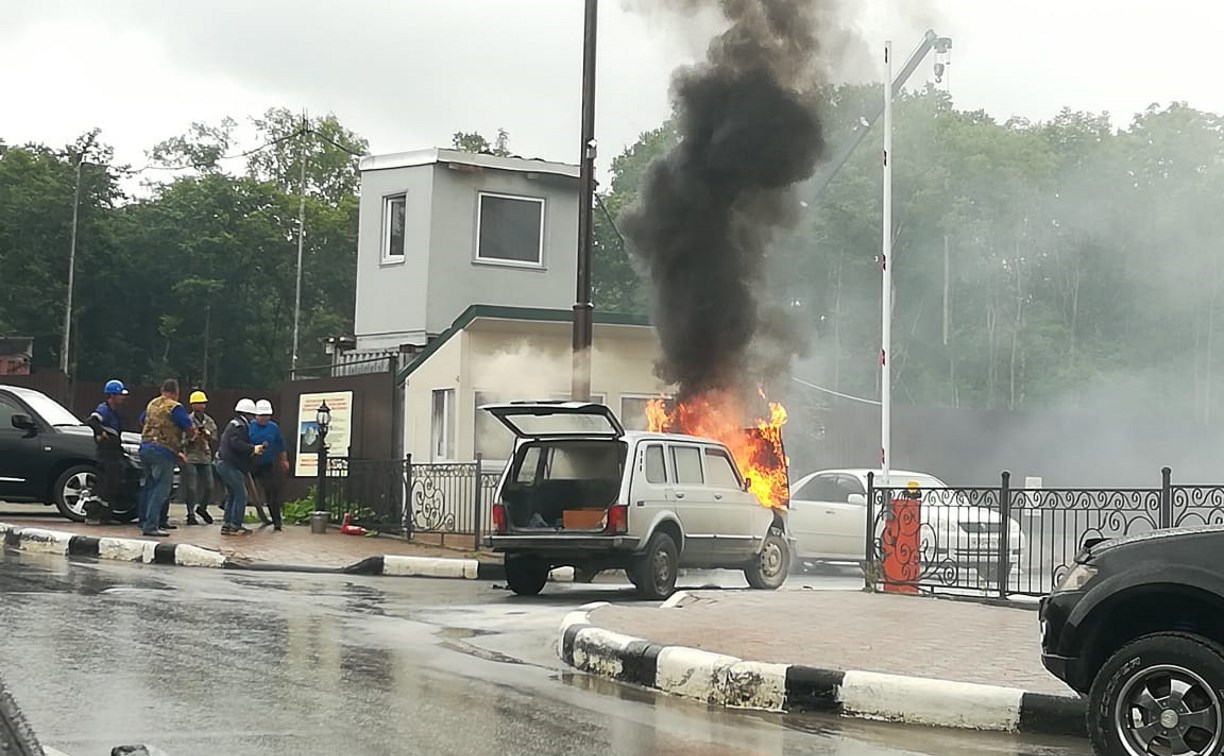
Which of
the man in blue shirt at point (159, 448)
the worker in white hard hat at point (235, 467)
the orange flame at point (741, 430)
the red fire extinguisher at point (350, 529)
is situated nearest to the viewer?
the man in blue shirt at point (159, 448)

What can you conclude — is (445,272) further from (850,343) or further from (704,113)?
(850,343)

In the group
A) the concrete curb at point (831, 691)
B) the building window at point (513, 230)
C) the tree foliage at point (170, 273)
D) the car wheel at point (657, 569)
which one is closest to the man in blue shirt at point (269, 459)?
the car wheel at point (657, 569)

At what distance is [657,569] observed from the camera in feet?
48.6

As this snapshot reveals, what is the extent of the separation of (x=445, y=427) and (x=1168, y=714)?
16.7 meters

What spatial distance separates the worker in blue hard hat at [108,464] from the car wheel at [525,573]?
654cm

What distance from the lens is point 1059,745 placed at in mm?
7625

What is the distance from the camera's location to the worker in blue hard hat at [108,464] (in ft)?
61.2

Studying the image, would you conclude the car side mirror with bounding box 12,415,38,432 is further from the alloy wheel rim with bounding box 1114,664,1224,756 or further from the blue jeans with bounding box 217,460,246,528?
the alloy wheel rim with bounding box 1114,664,1224,756

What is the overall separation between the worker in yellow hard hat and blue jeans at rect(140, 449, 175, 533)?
1.54 meters

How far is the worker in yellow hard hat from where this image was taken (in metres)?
19.8

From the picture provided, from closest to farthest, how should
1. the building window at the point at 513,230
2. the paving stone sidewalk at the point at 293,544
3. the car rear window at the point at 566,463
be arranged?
the car rear window at the point at 566,463 → the paving stone sidewalk at the point at 293,544 → the building window at the point at 513,230

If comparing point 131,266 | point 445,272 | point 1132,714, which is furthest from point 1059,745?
point 131,266

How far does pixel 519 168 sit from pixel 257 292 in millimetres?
28579

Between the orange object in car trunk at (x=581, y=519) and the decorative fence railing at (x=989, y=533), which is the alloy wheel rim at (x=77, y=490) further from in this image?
the decorative fence railing at (x=989, y=533)
